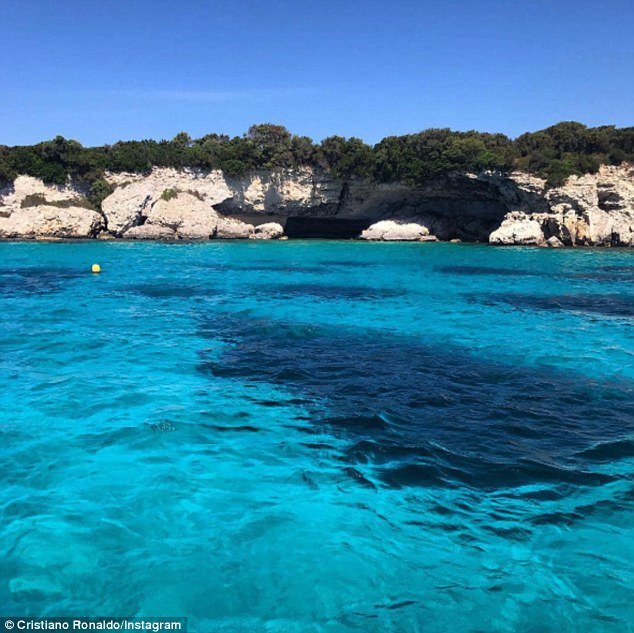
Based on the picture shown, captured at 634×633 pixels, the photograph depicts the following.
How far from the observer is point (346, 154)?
5800 centimetres

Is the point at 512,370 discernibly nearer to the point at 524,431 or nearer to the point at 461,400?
the point at 461,400

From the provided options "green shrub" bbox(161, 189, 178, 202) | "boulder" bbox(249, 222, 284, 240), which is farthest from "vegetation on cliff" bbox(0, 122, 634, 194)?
"boulder" bbox(249, 222, 284, 240)

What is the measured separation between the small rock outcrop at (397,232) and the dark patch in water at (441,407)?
1871 inches

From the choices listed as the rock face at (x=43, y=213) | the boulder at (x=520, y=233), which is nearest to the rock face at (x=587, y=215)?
the boulder at (x=520, y=233)

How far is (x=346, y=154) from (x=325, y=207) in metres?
6.71

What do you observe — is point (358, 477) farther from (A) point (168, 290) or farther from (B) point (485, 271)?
(B) point (485, 271)

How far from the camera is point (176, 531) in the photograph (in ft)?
16.3

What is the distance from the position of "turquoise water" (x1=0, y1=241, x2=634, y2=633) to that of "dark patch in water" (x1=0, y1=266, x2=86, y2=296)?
660 cm

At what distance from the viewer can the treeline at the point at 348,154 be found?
168 ft

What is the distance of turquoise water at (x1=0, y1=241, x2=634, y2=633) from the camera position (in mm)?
4145

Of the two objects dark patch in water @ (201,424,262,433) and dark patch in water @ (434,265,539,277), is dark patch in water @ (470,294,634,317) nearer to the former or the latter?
dark patch in water @ (434,265,539,277)

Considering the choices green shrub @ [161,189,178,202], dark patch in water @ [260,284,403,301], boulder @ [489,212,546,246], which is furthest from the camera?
green shrub @ [161,189,178,202]

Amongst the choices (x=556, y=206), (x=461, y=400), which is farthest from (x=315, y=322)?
(x=556, y=206)

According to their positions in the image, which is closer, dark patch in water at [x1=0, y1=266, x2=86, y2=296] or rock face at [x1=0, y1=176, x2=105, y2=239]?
dark patch in water at [x1=0, y1=266, x2=86, y2=296]
